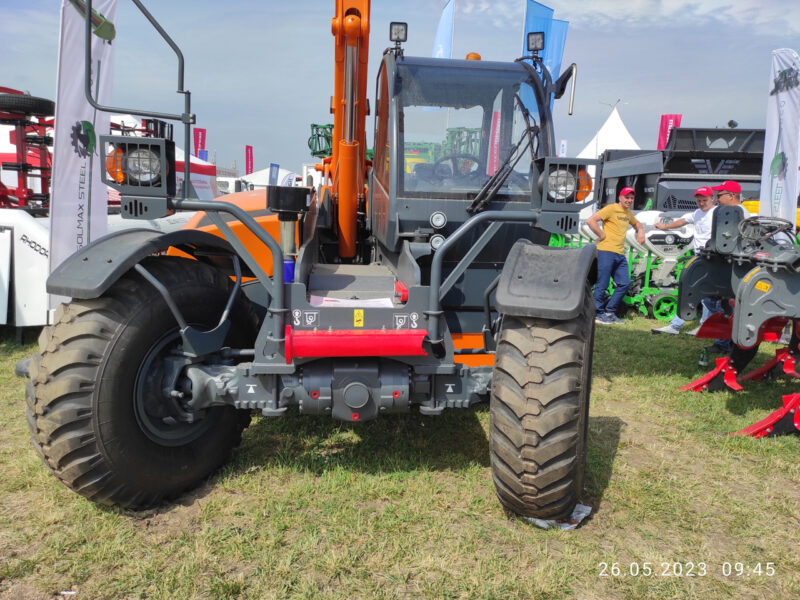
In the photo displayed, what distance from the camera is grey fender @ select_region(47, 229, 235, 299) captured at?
2664 mm

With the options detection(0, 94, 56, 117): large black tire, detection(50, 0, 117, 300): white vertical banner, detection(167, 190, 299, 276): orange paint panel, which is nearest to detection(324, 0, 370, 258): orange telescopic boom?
detection(167, 190, 299, 276): orange paint panel

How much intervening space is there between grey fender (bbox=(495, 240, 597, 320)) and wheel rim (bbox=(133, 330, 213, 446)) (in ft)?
5.70

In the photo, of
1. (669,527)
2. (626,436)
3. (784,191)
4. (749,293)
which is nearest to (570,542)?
(669,527)

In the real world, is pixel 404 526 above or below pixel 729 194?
below

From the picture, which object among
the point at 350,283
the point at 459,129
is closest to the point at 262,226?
the point at 350,283

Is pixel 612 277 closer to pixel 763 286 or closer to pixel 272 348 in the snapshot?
pixel 763 286

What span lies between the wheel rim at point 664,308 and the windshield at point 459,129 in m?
5.55

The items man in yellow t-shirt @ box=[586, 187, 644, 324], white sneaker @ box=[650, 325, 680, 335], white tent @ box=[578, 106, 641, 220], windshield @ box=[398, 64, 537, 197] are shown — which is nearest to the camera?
windshield @ box=[398, 64, 537, 197]

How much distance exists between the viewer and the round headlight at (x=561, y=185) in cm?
298

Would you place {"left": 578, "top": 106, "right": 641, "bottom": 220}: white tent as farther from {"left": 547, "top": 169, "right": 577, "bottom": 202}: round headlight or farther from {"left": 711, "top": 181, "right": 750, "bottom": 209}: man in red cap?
{"left": 547, "top": 169, "right": 577, "bottom": 202}: round headlight

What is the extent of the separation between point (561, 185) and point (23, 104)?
8.53 m

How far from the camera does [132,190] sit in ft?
9.11

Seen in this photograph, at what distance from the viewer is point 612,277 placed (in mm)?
8484

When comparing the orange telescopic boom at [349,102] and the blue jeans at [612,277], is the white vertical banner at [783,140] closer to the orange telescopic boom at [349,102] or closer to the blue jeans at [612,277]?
the blue jeans at [612,277]
